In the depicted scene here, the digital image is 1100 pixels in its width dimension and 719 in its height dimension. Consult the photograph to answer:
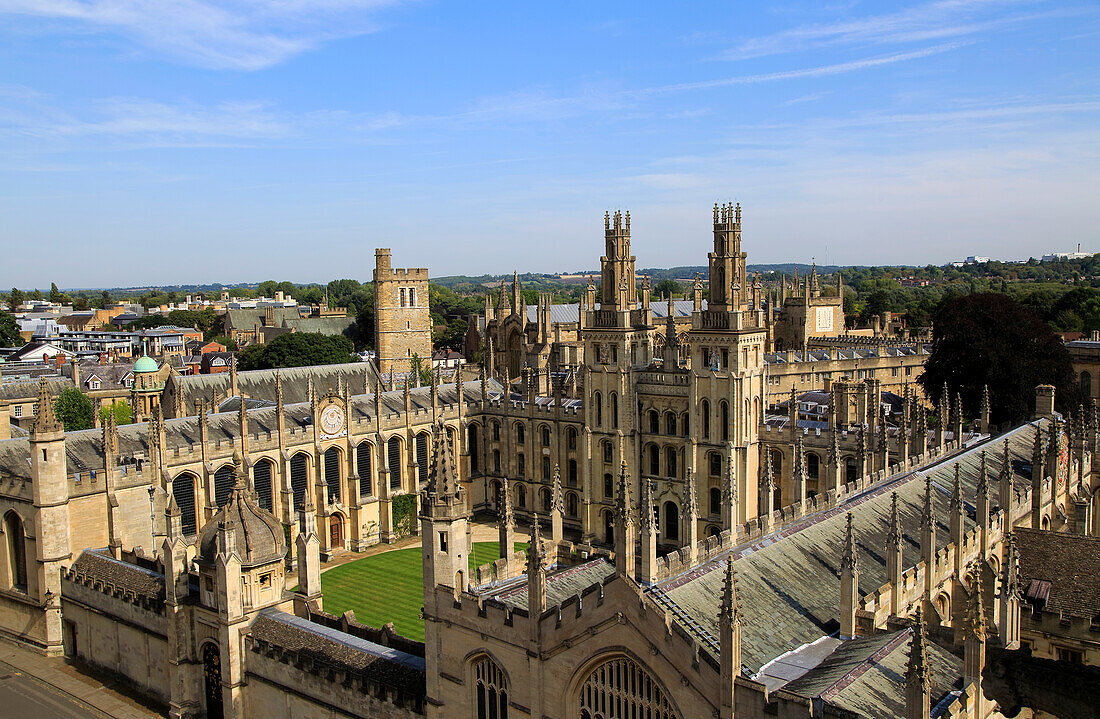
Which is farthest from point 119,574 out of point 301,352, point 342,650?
point 301,352

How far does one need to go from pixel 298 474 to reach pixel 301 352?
41.0 m

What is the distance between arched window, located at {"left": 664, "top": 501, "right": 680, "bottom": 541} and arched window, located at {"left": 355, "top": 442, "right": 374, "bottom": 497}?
16.3 meters

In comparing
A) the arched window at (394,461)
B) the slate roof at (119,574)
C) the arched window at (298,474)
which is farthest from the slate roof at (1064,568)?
the arched window at (298,474)

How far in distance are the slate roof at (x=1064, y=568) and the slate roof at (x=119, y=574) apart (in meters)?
27.5

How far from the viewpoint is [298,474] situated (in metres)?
44.0

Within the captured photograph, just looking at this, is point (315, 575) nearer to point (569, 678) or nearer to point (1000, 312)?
point (569, 678)

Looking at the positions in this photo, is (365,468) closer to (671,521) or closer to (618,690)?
(671,521)

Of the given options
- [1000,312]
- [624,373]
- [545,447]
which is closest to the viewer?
[624,373]

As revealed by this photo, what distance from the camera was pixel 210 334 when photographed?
148 m

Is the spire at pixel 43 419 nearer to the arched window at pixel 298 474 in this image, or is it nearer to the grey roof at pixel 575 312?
the arched window at pixel 298 474

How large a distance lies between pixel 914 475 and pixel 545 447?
76.9 feet

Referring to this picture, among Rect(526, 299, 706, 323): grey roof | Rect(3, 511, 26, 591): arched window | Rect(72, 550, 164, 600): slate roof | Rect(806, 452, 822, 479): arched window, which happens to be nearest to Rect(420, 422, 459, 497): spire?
Rect(72, 550, 164, 600): slate roof

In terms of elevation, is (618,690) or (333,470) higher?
(618,690)

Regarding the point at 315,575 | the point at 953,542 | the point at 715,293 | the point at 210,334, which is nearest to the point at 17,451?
the point at 315,575
